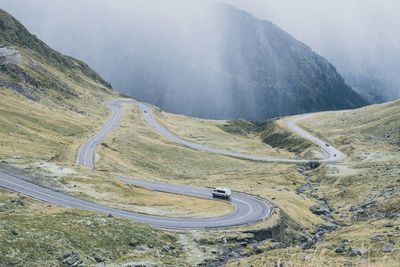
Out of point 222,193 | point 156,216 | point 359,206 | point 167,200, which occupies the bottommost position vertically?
point 156,216

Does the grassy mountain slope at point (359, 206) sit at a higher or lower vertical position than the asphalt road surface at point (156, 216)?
higher

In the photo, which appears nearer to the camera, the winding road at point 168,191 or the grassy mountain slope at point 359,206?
the grassy mountain slope at point 359,206

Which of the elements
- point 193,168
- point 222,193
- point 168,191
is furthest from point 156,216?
point 193,168

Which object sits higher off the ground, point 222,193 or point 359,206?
point 359,206

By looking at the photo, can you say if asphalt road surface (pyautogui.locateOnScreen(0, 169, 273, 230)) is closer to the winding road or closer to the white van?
the winding road

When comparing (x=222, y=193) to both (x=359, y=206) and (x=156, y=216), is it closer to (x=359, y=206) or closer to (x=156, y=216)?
(x=156, y=216)

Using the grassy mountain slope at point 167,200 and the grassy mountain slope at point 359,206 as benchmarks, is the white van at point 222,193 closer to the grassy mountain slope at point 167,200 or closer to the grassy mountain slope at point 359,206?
the grassy mountain slope at point 167,200

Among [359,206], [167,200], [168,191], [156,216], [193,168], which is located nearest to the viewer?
[156,216]

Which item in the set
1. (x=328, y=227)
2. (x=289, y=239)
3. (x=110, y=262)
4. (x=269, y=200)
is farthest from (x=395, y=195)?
(x=110, y=262)

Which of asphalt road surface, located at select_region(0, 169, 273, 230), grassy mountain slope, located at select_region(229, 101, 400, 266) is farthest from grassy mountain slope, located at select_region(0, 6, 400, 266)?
asphalt road surface, located at select_region(0, 169, 273, 230)

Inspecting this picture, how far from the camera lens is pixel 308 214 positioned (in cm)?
9706

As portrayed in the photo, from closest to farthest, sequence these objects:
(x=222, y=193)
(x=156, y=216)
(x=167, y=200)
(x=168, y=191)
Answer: (x=156, y=216)
(x=167, y=200)
(x=222, y=193)
(x=168, y=191)

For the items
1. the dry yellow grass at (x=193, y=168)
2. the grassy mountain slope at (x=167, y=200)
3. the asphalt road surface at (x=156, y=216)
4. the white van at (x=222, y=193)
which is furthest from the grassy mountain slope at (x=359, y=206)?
the white van at (x=222, y=193)

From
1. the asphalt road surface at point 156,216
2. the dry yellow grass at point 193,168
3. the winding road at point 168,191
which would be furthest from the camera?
the dry yellow grass at point 193,168
